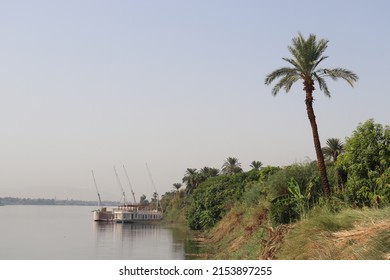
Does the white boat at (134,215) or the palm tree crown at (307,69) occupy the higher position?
the palm tree crown at (307,69)

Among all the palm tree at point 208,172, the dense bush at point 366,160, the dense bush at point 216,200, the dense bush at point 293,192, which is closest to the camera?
the dense bush at point 366,160

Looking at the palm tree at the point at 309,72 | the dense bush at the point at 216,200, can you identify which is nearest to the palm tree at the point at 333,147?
the dense bush at the point at 216,200

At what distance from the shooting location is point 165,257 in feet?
159

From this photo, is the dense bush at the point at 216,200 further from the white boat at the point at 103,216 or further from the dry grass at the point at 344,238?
the white boat at the point at 103,216

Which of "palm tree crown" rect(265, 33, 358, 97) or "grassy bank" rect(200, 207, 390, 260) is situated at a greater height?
"palm tree crown" rect(265, 33, 358, 97)

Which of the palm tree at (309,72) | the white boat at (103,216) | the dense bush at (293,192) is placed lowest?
the white boat at (103,216)

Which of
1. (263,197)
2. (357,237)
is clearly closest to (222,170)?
(263,197)

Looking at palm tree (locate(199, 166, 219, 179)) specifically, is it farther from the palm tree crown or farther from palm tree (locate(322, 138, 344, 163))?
the palm tree crown

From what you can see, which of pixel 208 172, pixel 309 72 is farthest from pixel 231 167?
pixel 309 72

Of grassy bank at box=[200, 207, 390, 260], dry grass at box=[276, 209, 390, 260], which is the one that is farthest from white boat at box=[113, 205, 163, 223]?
dry grass at box=[276, 209, 390, 260]

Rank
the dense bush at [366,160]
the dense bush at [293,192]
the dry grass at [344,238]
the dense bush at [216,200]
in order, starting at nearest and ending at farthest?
the dry grass at [344,238] < the dense bush at [366,160] < the dense bush at [293,192] < the dense bush at [216,200]

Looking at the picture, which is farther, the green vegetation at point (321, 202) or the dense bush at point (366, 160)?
the dense bush at point (366, 160)

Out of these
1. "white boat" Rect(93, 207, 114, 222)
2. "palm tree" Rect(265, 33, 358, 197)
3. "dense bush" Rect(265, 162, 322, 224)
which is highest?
"palm tree" Rect(265, 33, 358, 197)

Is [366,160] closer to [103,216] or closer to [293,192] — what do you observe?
[293,192]
